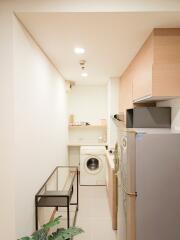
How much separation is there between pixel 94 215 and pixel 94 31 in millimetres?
2878

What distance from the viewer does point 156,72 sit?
196cm

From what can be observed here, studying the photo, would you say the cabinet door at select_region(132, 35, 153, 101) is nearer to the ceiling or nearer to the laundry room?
the ceiling

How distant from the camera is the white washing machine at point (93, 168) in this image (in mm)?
5000

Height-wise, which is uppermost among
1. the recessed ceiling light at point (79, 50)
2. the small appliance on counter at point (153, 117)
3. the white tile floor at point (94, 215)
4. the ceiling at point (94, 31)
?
the recessed ceiling light at point (79, 50)

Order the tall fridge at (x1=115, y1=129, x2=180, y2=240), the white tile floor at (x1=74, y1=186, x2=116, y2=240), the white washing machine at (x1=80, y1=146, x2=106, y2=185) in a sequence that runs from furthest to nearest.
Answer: the white washing machine at (x1=80, y1=146, x2=106, y2=185) → the white tile floor at (x1=74, y1=186, x2=116, y2=240) → the tall fridge at (x1=115, y1=129, x2=180, y2=240)

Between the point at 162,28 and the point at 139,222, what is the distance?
1839mm

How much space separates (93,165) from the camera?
514 cm

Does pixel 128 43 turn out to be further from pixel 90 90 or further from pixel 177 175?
pixel 90 90

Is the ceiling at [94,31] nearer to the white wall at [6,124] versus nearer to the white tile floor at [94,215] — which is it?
the white wall at [6,124]

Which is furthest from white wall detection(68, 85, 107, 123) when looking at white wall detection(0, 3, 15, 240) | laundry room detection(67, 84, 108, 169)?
white wall detection(0, 3, 15, 240)

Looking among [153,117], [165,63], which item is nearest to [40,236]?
[153,117]

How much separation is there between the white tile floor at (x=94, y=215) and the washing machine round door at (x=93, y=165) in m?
0.42

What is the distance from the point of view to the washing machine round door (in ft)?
16.4

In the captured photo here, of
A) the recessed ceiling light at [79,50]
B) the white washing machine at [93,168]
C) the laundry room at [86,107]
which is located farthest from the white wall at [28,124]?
the laundry room at [86,107]
